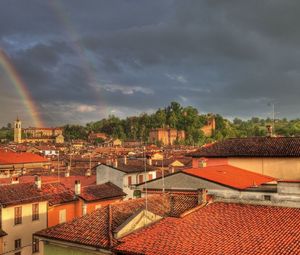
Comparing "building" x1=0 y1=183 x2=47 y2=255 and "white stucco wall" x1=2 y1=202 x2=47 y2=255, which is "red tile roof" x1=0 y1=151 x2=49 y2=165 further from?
"white stucco wall" x1=2 y1=202 x2=47 y2=255

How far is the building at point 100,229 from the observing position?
47.3 ft

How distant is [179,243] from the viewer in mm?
12461

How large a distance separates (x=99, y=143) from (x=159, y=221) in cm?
16020

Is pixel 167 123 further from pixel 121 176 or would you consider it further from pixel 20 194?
pixel 20 194

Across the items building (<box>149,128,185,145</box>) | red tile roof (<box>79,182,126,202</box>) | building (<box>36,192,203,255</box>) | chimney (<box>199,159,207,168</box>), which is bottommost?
red tile roof (<box>79,182,126,202</box>)

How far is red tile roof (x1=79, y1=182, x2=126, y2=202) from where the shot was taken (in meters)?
30.8

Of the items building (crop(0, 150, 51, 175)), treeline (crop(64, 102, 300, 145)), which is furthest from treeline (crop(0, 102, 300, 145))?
building (crop(0, 150, 51, 175))

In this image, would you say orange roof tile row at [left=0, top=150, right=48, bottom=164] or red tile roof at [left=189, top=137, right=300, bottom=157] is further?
orange roof tile row at [left=0, top=150, right=48, bottom=164]

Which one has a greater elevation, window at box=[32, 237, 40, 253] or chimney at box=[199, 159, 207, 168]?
chimney at box=[199, 159, 207, 168]

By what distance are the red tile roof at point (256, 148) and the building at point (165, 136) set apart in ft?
409

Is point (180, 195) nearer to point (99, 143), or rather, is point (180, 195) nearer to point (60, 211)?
point (60, 211)

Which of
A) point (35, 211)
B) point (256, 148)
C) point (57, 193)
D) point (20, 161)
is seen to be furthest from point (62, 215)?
point (20, 161)

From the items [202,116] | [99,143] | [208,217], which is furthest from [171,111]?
[208,217]

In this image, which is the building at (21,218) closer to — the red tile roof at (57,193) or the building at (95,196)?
the red tile roof at (57,193)
